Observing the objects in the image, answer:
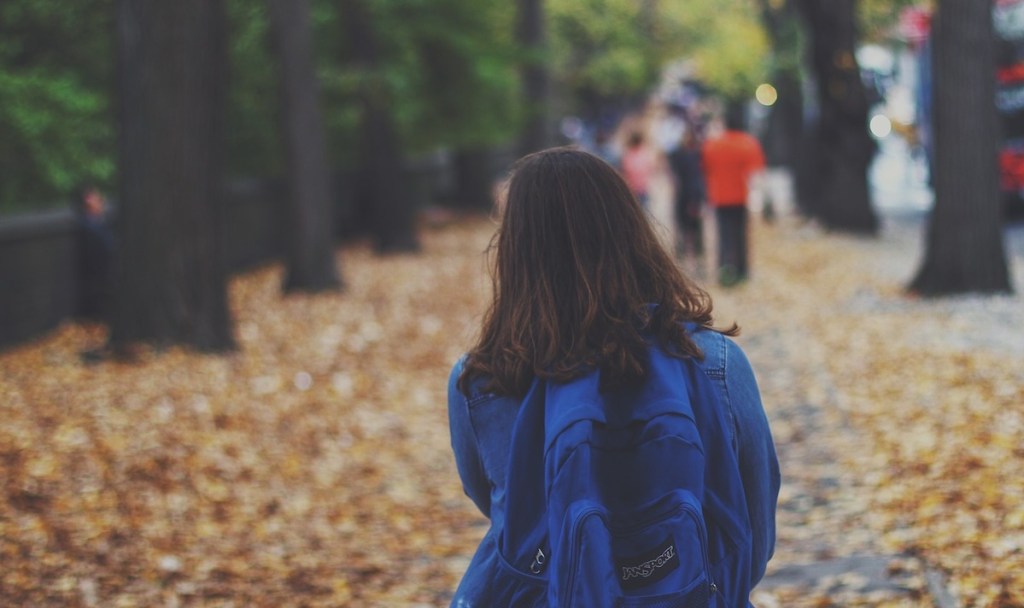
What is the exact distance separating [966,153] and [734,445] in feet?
37.6

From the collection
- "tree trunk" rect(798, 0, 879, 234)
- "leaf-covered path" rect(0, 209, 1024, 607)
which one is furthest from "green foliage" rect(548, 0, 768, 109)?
"leaf-covered path" rect(0, 209, 1024, 607)

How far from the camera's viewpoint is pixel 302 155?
714 inches

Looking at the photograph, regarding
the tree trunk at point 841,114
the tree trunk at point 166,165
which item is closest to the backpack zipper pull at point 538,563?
the tree trunk at point 166,165

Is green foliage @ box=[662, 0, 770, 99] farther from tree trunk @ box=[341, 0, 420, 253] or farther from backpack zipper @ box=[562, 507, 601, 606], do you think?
backpack zipper @ box=[562, 507, 601, 606]

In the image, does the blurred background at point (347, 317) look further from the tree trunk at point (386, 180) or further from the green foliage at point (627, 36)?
the green foliage at point (627, 36)

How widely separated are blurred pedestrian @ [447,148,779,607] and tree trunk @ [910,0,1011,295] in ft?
37.2

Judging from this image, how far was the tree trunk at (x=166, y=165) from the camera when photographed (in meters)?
11.4

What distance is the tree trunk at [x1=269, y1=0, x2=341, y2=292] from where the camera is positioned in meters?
17.7

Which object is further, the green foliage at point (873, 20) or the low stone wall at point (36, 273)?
the green foliage at point (873, 20)

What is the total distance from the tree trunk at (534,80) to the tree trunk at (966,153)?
1824 cm

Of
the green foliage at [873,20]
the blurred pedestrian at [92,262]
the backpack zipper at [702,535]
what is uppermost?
the green foliage at [873,20]

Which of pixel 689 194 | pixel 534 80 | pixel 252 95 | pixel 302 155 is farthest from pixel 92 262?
pixel 534 80

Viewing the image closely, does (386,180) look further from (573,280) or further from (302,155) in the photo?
(573,280)

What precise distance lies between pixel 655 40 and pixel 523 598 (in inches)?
2183
